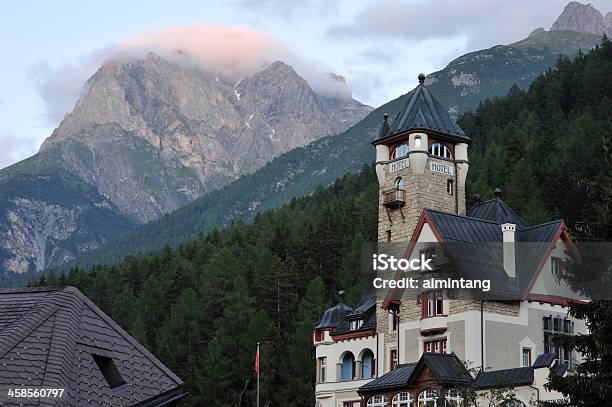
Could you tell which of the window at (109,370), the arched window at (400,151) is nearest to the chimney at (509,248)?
the arched window at (400,151)

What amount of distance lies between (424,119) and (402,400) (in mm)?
20185

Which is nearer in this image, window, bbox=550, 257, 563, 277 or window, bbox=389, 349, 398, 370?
window, bbox=550, 257, 563, 277

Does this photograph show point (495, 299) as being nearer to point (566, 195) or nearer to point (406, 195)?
point (406, 195)

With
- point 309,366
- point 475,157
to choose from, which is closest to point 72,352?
point 309,366

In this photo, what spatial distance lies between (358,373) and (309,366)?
78.8 ft

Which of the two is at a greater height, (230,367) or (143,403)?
(230,367)

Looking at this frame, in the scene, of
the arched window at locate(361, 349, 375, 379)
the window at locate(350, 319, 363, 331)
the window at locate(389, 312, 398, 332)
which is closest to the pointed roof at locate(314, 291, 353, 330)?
the window at locate(350, 319, 363, 331)

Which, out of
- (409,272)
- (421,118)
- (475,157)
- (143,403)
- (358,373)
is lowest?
(143,403)

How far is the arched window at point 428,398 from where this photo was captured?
46.3 meters

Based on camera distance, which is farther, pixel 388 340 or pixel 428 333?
pixel 388 340

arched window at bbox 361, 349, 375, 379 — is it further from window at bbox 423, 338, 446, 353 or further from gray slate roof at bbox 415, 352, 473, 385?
gray slate roof at bbox 415, 352, 473, 385

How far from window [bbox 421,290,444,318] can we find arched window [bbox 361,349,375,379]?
884 centimetres

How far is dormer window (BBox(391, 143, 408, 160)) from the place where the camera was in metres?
64.6

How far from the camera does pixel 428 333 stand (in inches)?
2195
